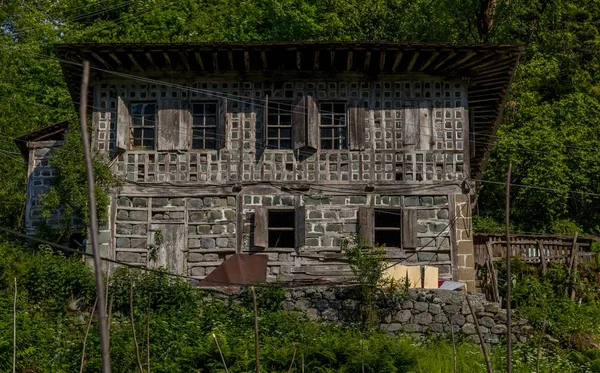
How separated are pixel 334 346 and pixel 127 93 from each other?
25.6ft

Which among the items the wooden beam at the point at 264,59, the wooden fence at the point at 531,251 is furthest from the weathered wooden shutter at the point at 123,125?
the wooden fence at the point at 531,251

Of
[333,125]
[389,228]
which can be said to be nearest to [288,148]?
[333,125]

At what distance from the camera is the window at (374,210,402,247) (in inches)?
917

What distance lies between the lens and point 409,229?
911 inches

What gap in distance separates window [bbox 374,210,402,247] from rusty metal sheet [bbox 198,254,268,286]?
2.27 m

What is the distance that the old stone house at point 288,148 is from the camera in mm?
23094

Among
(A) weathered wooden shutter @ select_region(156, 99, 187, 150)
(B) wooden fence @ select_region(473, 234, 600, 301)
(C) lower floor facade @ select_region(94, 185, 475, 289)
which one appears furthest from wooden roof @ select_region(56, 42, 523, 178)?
(B) wooden fence @ select_region(473, 234, 600, 301)

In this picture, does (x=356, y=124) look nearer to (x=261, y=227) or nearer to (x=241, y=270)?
(x=261, y=227)

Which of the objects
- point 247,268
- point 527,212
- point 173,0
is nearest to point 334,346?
point 247,268

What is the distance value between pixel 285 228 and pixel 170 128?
300cm

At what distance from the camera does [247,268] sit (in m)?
22.8

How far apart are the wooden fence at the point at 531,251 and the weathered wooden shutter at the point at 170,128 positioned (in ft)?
20.7

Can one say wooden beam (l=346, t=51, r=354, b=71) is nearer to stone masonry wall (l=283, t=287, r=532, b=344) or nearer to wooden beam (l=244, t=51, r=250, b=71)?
wooden beam (l=244, t=51, r=250, b=71)

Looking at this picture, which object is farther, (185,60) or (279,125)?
(279,125)
